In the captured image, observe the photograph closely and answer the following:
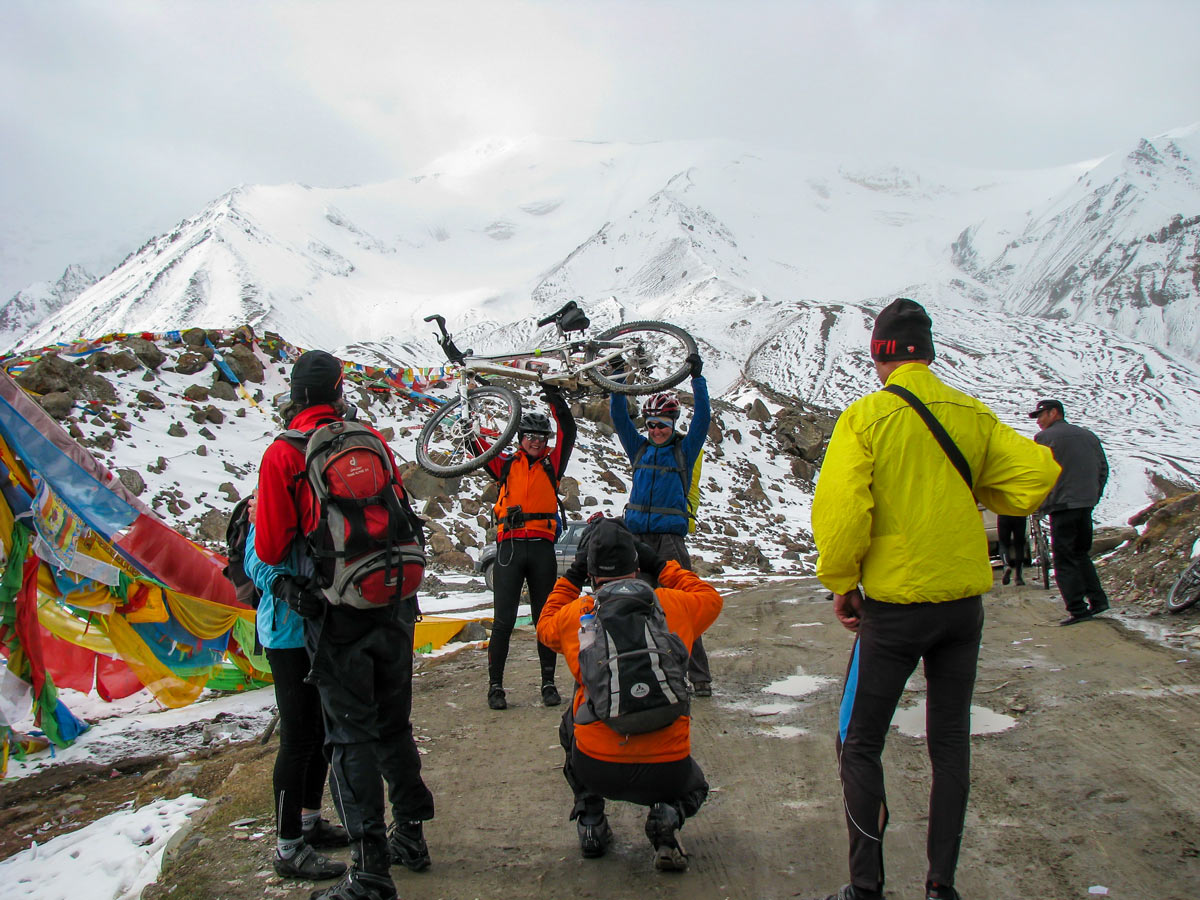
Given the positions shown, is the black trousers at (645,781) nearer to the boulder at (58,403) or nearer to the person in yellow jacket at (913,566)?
the person in yellow jacket at (913,566)

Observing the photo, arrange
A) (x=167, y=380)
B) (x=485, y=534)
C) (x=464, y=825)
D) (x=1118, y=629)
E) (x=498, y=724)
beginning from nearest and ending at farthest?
(x=464, y=825), (x=498, y=724), (x=1118, y=629), (x=485, y=534), (x=167, y=380)

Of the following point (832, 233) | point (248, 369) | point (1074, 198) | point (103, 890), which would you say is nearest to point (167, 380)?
point (248, 369)

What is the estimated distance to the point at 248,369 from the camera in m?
18.2

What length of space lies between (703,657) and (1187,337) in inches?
5505

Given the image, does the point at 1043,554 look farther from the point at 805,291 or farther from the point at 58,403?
the point at 805,291

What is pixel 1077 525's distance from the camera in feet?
20.9

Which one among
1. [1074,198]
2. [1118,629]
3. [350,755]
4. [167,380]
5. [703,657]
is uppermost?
[1074,198]

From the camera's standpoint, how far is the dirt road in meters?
2.82

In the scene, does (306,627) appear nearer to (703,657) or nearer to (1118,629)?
(703,657)

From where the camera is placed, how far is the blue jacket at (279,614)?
294 centimetres

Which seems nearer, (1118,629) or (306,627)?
(306,627)

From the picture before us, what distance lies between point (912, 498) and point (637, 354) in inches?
207

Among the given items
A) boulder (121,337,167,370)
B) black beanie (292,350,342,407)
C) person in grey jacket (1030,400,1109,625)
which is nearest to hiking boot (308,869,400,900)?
black beanie (292,350,342,407)

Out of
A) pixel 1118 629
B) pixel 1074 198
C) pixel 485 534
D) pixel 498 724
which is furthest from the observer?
pixel 1074 198
